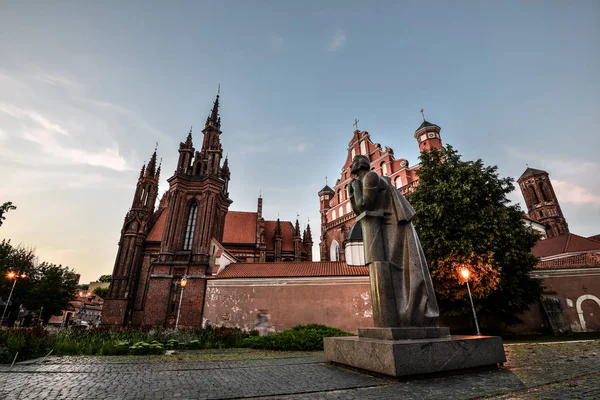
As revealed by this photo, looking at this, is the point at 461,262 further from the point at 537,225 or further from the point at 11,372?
the point at 537,225

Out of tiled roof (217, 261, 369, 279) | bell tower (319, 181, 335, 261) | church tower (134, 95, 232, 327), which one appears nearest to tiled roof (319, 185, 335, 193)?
bell tower (319, 181, 335, 261)

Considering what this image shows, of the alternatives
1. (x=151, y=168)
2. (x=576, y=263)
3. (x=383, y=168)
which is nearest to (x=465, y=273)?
(x=576, y=263)

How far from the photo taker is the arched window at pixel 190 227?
2473 cm

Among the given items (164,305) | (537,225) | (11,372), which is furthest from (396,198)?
(537,225)

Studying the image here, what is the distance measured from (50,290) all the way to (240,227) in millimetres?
25871

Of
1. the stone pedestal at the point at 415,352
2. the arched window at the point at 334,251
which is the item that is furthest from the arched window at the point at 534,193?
the stone pedestal at the point at 415,352

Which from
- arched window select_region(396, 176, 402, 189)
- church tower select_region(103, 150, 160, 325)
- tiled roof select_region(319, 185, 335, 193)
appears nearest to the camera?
church tower select_region(103, 150, 160, 325)

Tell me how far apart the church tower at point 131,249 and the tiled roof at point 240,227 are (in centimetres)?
954

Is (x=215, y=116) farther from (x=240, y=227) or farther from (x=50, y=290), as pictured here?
(x=50, y=290)

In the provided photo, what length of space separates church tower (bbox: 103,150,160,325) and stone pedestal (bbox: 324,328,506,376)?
29.0 meters

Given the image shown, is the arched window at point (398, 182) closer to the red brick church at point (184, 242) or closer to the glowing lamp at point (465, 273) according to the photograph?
the red brick church at point (184, 242)

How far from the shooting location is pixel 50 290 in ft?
114

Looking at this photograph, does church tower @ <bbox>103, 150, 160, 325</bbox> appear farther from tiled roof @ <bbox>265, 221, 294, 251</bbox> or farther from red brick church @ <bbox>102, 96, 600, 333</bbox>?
tiled roof @ <bbox>265, 221, 294, 251</bbox>

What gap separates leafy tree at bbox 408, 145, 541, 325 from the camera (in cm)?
1539
